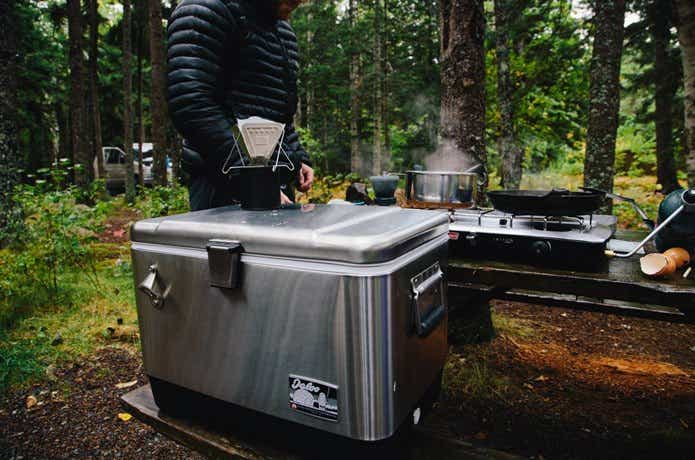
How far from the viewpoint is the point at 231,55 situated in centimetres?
181

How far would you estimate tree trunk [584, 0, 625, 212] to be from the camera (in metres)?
5.87

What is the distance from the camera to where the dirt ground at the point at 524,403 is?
2.18 meters

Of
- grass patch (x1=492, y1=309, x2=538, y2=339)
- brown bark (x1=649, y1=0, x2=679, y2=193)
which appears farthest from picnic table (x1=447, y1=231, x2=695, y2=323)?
brown bark (x1=649, y1=0, x2=679, y2=193)

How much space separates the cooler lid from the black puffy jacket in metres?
0.53

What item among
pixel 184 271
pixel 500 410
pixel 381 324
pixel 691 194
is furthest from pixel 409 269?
pixel 500 410

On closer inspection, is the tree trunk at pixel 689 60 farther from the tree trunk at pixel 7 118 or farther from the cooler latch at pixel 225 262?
the tree trunk at pixel 7 118

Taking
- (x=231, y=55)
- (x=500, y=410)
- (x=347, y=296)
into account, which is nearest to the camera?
(x=347, y=296)

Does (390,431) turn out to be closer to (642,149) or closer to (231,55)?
(231,55)

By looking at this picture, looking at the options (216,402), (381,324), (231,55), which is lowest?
(216,402)

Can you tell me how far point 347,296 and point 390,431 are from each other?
336mm

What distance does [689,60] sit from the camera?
434 centimetres

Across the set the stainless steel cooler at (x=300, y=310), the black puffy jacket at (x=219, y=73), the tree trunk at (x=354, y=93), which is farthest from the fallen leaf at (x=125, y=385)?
the tree trunk at (x=354, y=93)

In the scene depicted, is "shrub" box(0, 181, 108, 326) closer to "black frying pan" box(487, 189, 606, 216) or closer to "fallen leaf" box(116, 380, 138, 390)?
"fallen leaf" box(116, 380, 138, 390)

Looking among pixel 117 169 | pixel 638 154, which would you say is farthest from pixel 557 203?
pixel 117 169
